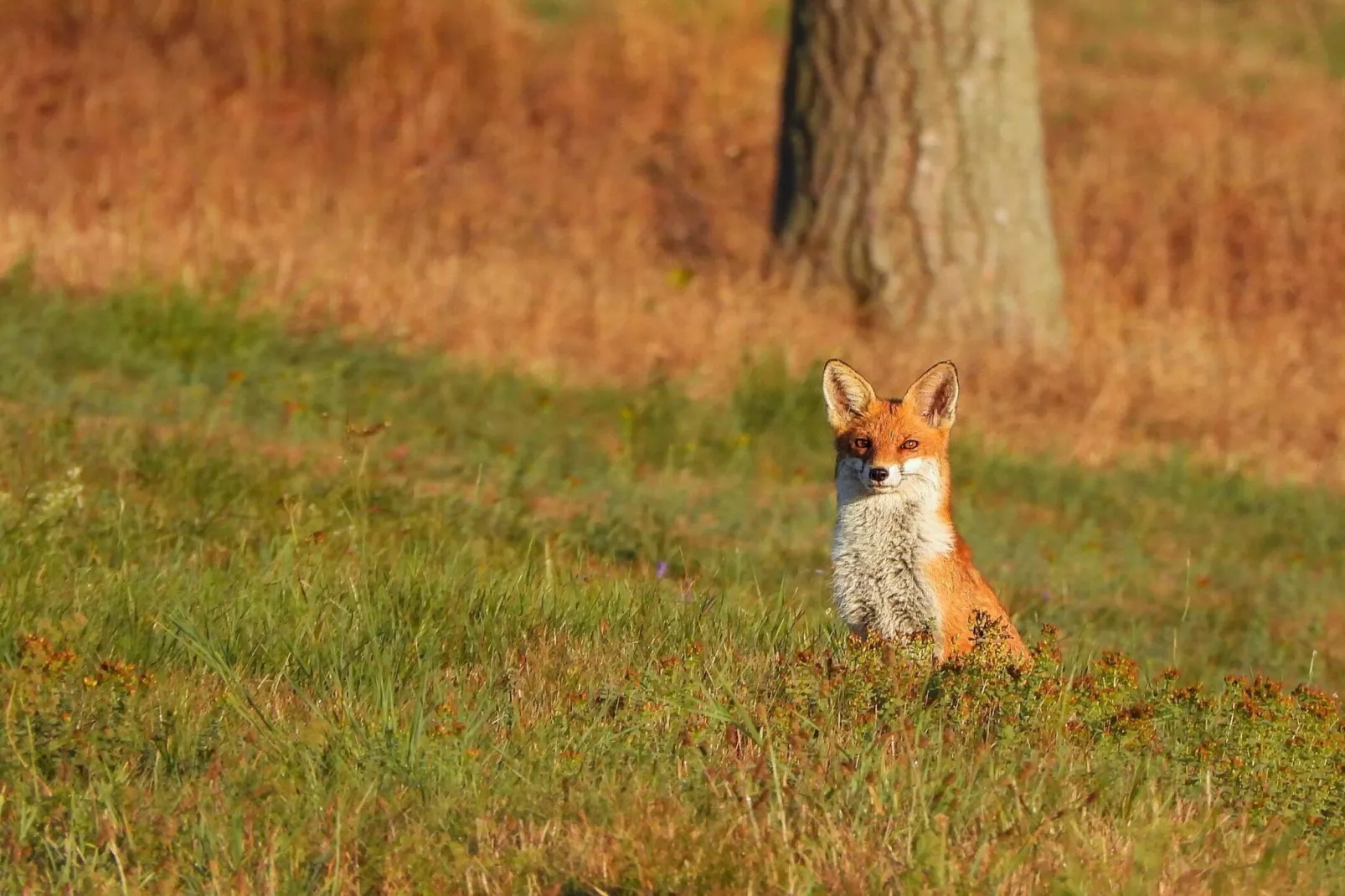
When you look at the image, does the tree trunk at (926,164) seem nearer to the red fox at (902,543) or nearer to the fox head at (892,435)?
the fox head at (892,435)

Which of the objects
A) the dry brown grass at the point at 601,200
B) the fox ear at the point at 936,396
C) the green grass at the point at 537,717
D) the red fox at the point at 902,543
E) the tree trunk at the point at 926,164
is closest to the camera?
the green grass at the point at 537,717

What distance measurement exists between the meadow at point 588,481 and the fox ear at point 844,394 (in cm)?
69

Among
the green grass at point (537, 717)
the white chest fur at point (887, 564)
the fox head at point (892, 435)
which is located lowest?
the green grass at point (537, 717)

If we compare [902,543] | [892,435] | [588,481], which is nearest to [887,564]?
[902,543]

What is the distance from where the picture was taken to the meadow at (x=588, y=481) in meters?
4.28

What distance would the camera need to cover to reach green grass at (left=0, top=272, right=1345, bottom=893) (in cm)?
409

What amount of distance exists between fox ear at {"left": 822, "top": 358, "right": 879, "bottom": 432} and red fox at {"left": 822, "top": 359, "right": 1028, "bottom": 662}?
98 millimetres

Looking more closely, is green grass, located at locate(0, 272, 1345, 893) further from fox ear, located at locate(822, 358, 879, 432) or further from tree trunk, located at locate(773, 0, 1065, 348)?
tree trunk, located at locate(773, 0, 1065, 348)

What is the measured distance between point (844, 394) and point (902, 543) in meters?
0.65

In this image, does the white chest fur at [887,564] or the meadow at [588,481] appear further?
the white chest fur at [887,564]

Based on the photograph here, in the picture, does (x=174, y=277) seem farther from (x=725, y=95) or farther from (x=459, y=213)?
(x=725, y=95)

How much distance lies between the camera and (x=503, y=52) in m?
19.5

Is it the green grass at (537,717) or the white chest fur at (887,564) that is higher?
the white chest fur at (887,564)

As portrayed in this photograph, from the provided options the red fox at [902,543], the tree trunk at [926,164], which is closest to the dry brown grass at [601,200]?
the tree trunk at [926,164]
